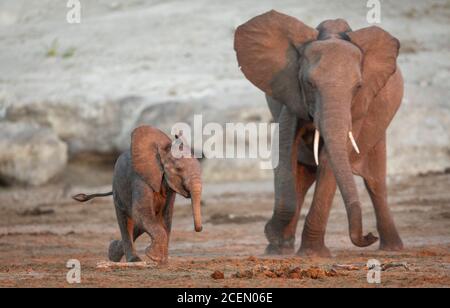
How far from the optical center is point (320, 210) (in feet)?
48.1

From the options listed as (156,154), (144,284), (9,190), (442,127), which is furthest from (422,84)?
(144,284)

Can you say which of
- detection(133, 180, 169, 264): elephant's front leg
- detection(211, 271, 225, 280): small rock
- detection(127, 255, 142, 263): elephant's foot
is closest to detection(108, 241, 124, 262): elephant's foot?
detection(127, 255, 142, 263): elephant's foot

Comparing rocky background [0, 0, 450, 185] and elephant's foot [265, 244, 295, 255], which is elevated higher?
elephant's foot [265, 244, 295, 255]

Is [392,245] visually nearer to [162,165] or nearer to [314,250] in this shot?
[314,250]

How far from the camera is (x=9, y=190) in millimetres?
23984

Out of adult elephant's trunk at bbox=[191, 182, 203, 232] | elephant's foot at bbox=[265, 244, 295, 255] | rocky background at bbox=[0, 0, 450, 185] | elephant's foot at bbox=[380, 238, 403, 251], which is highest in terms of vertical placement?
adult elephant's trunk at bbox=[191, 182, 203, 232]

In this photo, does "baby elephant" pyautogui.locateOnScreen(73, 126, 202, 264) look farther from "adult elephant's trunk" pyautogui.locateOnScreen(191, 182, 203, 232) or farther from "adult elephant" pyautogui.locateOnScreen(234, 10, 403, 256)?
"adult elephant" pyautogui.locateOnScreen(234, 10, 403, 256)

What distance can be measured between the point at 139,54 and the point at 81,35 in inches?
71.9

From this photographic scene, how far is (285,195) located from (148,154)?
2298 millimetres

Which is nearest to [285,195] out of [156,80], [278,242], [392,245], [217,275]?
[278,242]

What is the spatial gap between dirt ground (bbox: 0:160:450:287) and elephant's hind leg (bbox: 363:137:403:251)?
0.64 feet

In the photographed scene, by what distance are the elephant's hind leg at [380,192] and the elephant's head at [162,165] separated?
11.4 feet

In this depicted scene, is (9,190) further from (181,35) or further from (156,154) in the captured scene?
(156,154)

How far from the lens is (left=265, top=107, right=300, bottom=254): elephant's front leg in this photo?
1497 centimetres
